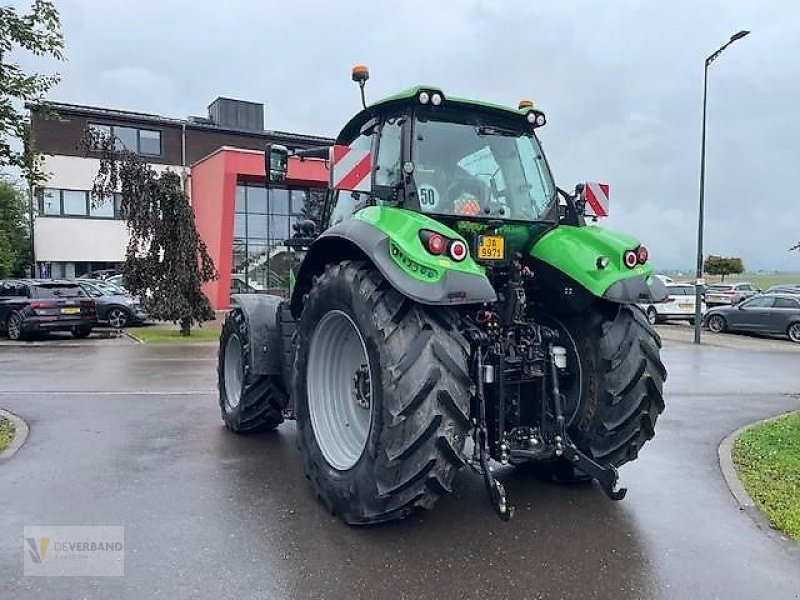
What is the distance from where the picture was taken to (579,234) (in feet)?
15.1

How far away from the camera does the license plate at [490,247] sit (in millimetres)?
4359

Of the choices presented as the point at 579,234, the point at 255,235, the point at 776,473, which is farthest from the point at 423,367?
the point at 255,235

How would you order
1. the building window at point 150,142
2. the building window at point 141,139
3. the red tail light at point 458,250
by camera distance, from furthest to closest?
1. the building window at point 150,142
2. the building window at point 141,139
3. the red tail light at point 458,250

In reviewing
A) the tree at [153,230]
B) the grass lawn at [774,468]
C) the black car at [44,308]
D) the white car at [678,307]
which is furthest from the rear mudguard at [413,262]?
the white car at [678,307]

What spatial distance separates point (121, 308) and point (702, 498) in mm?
18470

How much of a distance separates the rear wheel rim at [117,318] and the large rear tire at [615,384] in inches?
713

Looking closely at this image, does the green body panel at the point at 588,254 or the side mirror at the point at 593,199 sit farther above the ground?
the side mirror at the point at 593,199

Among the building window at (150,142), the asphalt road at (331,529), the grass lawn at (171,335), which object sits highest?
the building window at (150,142)

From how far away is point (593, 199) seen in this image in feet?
16.8

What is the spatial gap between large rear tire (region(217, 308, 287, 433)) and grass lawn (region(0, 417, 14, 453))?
191 centimetres

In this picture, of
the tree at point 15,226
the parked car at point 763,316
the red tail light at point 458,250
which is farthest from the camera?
the tree at point 15,226

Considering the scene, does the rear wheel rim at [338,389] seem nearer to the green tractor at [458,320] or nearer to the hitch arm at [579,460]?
the green tractor at [458,320]

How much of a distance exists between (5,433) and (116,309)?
14544 mm

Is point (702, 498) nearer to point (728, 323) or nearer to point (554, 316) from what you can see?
point (554, 316)
